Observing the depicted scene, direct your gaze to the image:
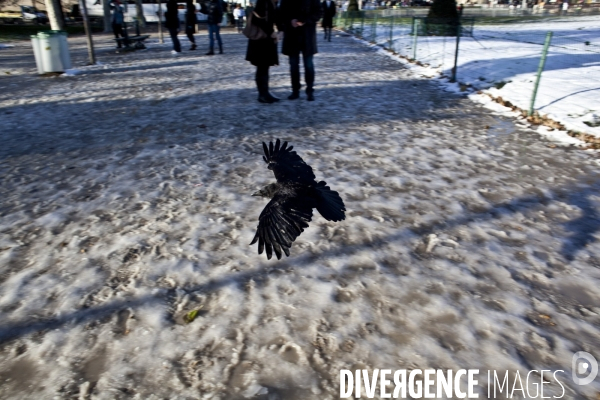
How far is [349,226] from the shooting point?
10.9 ft

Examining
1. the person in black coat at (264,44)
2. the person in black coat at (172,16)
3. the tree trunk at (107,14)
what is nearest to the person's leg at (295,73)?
the person in black coat at (264,44)

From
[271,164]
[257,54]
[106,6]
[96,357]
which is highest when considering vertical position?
[106,6]

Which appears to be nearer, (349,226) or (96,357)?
(96,357)

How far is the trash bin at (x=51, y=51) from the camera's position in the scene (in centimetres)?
1009

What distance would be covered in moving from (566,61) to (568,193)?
800 centimetres

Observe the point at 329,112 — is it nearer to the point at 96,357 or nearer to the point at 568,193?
the point at 568,193

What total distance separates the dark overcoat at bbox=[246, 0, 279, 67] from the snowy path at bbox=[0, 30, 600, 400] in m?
1.61

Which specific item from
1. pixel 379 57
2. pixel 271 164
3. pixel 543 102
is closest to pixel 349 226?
pixel 271 164

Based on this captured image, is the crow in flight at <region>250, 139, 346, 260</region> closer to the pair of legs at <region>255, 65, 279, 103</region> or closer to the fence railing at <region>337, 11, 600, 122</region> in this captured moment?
the pair of legs at <region>255, 65, 279, 103</region>

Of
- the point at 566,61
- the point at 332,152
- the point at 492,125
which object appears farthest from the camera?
the point at 566,61

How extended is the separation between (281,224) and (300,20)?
17.6 feet

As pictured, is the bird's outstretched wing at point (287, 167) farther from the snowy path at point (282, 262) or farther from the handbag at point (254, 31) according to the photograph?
the handbag at point (254, 31)

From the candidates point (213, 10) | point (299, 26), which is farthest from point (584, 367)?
point (213, 10)

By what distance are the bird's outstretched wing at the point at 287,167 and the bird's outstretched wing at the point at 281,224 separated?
0.34 m
